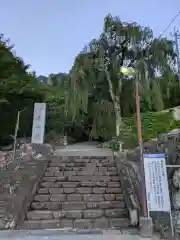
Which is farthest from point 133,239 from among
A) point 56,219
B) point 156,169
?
point 56,219

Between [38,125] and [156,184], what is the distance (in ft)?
21.7

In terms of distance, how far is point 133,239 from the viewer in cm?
372

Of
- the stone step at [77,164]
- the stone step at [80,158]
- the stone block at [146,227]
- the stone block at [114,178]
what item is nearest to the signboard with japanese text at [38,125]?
the stone step at [80,158]

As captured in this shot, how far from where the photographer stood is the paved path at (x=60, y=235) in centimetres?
380

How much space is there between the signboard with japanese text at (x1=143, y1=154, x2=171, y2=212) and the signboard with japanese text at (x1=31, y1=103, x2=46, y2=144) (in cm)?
594

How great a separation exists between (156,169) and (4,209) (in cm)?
289

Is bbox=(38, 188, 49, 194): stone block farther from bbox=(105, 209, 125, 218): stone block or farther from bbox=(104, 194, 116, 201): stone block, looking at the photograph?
bbox=(105, 209, 125, 218): stone block

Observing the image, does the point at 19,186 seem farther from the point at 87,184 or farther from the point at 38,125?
the point at 38,125

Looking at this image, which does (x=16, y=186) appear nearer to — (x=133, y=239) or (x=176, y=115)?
(x=133, y=239)

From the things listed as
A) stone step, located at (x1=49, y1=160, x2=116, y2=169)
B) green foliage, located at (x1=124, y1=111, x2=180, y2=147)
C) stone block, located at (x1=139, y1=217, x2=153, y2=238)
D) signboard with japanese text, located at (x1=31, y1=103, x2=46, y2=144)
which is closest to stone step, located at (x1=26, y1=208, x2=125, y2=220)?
stone block, located at (x1=139, y1=217, x2=153, y2=238)

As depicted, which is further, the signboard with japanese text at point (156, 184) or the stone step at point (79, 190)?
the stone step at point (79, 190)

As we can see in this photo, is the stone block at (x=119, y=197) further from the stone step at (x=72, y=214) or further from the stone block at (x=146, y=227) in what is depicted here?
the stone block at (x=146, y=227)

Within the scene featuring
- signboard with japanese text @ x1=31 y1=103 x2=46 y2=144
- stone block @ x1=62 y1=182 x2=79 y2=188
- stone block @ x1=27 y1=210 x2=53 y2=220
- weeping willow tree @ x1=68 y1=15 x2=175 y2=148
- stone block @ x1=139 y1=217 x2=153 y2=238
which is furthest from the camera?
weeping willow tree @ x1=68 y1=15 x2=175 y2=148

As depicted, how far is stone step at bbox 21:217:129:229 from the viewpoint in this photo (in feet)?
14.3
